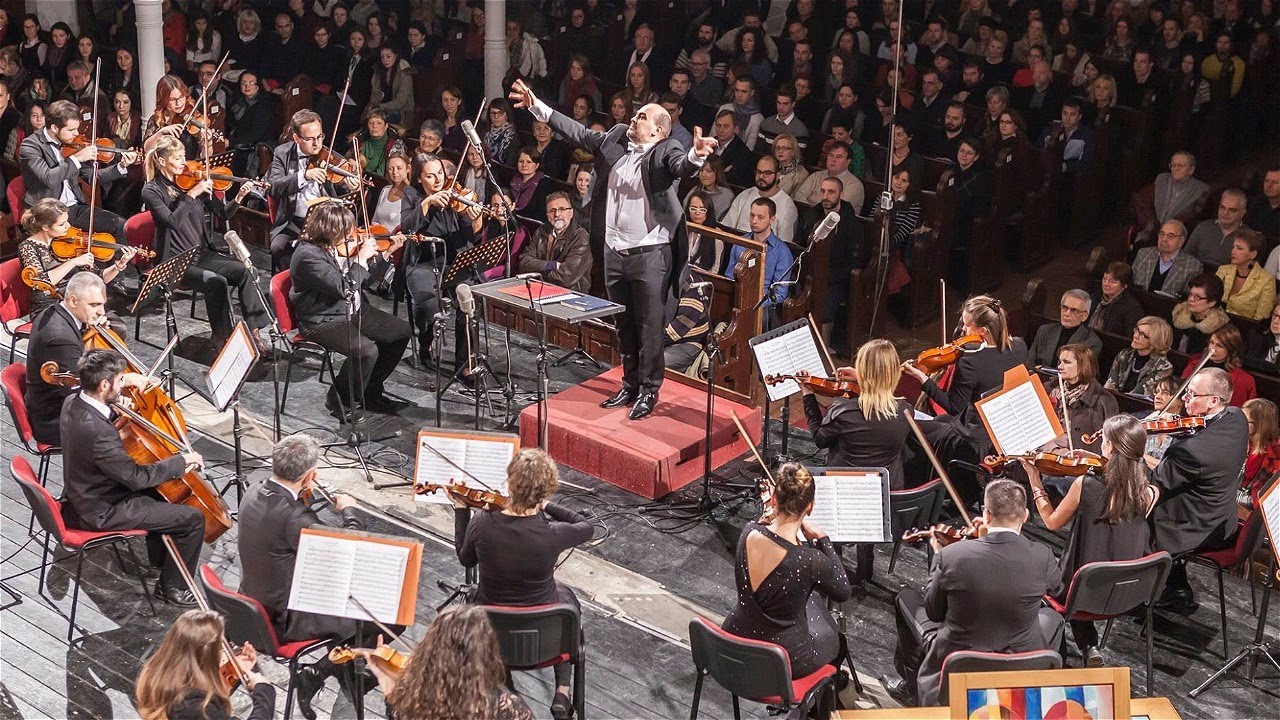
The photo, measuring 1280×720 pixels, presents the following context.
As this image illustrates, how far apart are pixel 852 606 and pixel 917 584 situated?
0.37m

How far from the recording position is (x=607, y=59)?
1308 centimetres

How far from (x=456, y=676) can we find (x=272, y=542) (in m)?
1.30

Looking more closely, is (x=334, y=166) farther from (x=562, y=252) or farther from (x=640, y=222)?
(x=640, y=222)

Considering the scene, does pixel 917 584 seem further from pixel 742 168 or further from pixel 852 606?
pixel 742 168

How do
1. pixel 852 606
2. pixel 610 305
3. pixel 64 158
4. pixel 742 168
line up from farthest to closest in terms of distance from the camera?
1. pixel 742 168
2. pixel 64 158
3. pixel 610 305
4. pixel 852 606

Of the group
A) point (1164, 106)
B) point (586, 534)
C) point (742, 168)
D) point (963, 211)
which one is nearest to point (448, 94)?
point (742, 168)

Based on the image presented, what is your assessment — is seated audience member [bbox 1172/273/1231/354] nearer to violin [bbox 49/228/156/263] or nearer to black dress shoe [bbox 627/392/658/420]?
black dress shoe [bbox 627/392/658/420]

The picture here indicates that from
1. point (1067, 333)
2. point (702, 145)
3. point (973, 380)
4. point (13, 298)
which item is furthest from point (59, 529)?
point (1067, 333)

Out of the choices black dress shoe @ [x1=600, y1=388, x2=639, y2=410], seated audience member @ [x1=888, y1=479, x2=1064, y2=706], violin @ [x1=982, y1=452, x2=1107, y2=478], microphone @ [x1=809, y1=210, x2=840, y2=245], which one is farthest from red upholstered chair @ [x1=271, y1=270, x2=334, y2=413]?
seated audience member @ [x1=888, y1=479, x2=1064, y2=706]

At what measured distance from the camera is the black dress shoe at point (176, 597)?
6.32 meters

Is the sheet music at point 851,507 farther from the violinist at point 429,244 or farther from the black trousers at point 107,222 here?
the black trousers at point 107,222

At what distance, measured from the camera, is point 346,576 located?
4.93 meters

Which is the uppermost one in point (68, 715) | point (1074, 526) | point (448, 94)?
point (448, 94)

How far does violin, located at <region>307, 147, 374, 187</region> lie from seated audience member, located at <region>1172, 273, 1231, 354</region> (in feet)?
15.4
